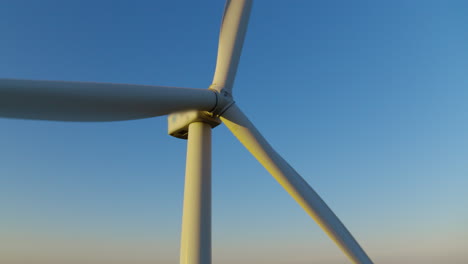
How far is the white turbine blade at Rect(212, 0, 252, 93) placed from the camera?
13078mm

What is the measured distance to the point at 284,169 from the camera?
37.8 ft

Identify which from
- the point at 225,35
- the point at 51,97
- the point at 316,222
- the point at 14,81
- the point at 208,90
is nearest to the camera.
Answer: the point at 14,81

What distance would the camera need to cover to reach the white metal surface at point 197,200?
10852 millimetres

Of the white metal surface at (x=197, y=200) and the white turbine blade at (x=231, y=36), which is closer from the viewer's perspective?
the white metal surface at (x=197, y=200)

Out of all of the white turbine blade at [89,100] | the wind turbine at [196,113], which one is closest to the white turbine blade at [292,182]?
the wind turbine at [196,113]

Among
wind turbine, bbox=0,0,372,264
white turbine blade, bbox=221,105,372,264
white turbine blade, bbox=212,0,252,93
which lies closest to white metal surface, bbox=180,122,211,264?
wind turbine, bbox=0,0,372,264

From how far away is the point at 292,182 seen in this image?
11305 mm

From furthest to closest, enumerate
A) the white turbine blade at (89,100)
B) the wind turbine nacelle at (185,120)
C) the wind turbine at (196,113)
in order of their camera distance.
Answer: the wind turbine nacelle at (185,120), the wind turbine at (196,113), the white turbine blade at (89,100)

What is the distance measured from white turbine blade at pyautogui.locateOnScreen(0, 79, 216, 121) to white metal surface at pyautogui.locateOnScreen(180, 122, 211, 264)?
1092 mm

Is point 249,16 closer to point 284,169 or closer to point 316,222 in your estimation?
point 284,169

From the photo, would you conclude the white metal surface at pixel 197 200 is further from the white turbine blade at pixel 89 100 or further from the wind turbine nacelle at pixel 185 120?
the white turbine blade at pixel 89 100

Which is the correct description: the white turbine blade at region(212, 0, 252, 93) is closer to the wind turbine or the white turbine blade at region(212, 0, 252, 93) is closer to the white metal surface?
the wind turbine

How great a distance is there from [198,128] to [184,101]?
131 centimetres

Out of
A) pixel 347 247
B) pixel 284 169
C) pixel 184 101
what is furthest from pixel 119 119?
pixel 347 247
